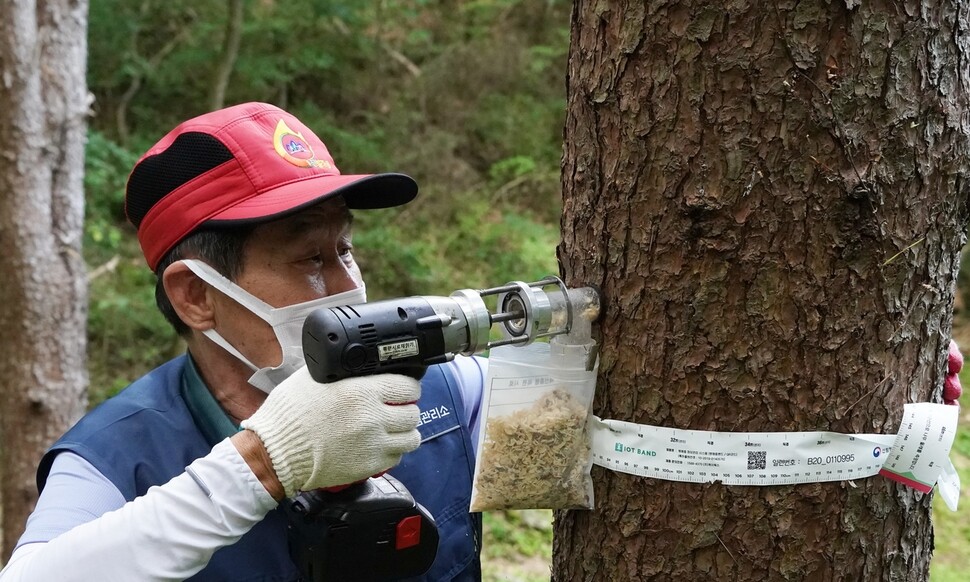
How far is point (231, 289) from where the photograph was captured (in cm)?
165

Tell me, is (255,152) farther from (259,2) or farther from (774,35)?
(259,2)

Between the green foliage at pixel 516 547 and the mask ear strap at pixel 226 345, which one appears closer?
the mask ear strap at pixel 226 345

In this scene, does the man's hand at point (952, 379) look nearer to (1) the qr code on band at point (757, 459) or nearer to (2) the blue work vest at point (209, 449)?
(1) the qr code on band at point (757, 459)

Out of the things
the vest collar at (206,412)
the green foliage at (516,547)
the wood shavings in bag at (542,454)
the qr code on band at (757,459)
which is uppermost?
the qr code on band at (757,459)

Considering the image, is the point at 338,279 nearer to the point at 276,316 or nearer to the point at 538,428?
the point at 276,316

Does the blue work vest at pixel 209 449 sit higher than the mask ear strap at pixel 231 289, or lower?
lower

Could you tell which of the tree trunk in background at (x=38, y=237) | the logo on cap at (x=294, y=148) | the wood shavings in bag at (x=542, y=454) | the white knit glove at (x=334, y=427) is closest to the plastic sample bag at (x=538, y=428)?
the wood shavings in bag at (x=542, y=454)

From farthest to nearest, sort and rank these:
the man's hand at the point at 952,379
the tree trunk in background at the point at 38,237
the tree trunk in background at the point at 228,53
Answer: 1. the tree trunk in background at the point at 228,53
2. the tree trunk in background at the point at 38,237
3. the man's hand at the point at 952,379

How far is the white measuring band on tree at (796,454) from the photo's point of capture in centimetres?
116

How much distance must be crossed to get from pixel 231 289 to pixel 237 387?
0.21 meters

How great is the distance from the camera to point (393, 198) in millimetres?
1890

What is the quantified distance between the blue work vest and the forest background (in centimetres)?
478

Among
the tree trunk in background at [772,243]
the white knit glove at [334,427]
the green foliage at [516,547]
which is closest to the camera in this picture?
the tree trunk in background at [772,243]

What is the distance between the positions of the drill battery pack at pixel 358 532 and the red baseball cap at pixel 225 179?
55 cm
